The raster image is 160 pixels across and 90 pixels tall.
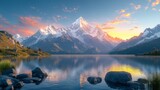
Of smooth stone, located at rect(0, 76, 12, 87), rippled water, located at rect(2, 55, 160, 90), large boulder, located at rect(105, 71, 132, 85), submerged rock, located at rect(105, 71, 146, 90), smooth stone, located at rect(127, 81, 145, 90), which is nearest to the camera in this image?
smooth stone, located at rect(127, 81, 145, 90)

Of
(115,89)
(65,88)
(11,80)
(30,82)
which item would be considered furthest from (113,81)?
(11,80)

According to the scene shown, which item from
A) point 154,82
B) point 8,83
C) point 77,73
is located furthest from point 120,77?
point 77,73

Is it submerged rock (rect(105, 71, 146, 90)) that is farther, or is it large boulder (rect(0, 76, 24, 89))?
submerged rock (rect(105, 71, 146, 90))

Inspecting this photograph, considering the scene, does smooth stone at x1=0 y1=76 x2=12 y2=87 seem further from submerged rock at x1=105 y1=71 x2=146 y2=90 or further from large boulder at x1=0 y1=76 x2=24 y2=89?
submerged rock at x1=105 y1=71 x2=146 y2=90

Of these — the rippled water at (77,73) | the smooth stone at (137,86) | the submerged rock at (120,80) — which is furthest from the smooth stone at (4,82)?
the smooth stone at (137,86)

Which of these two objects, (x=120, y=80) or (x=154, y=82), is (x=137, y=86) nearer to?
(x=120, y=80)

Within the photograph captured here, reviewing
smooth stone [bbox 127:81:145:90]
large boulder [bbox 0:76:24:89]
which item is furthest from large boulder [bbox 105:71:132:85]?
large boulder [bbox 0:76:24:89]

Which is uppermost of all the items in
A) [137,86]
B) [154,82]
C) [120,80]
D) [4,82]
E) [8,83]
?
[154,82]

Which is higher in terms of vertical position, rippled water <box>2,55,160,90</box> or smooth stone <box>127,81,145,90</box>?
rippled water <box>2,55,160,90</box>

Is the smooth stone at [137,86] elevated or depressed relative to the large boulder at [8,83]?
depressed

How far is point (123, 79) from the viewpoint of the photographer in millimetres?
54250

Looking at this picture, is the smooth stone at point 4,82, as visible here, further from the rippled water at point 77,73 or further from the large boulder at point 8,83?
the rippled water at point 77,73

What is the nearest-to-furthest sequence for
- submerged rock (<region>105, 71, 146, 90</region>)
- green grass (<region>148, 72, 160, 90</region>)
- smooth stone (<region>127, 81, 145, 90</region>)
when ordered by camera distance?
1. green grass (<region>148, 72, 160, 90</region>)
2. smooth stone (<region>127, 81, 145, 90</region>)
3. submerged rock (<region>105, 71, 146, 90</region>)

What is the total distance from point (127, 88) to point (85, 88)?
8.72 meters
